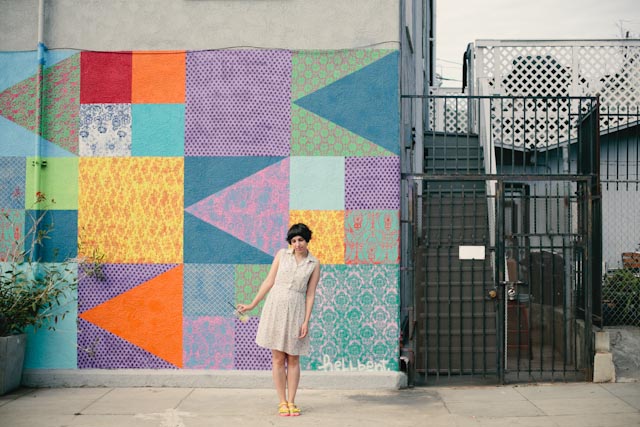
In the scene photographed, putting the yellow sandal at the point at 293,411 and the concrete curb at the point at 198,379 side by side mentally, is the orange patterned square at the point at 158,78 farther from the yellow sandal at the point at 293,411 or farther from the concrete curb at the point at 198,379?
the yellow sandal at the point at 293,411

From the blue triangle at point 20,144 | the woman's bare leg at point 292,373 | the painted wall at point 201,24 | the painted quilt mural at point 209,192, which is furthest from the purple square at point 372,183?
the blue triangle at point 20,144

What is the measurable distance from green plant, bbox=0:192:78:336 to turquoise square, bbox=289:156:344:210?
2.52m

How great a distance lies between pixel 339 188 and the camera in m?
7.86

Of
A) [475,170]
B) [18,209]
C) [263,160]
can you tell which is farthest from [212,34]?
[475,170]

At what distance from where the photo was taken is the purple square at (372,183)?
25.6 ft

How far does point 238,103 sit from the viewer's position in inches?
313

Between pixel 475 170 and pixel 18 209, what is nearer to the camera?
pixel 18 209

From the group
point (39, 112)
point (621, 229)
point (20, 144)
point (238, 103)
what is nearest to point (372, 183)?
point (238, 103)

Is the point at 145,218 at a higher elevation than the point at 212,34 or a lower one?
lower

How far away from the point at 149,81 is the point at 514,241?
4523mm

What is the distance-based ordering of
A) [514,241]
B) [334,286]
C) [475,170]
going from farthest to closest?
[475,170], [514,241], [334,286]

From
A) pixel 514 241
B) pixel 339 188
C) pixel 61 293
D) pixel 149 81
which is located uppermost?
pixel 149 81

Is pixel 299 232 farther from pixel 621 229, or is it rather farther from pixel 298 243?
pixel 621 229

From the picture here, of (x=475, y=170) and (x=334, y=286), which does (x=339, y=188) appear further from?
(x=475, y=170)
